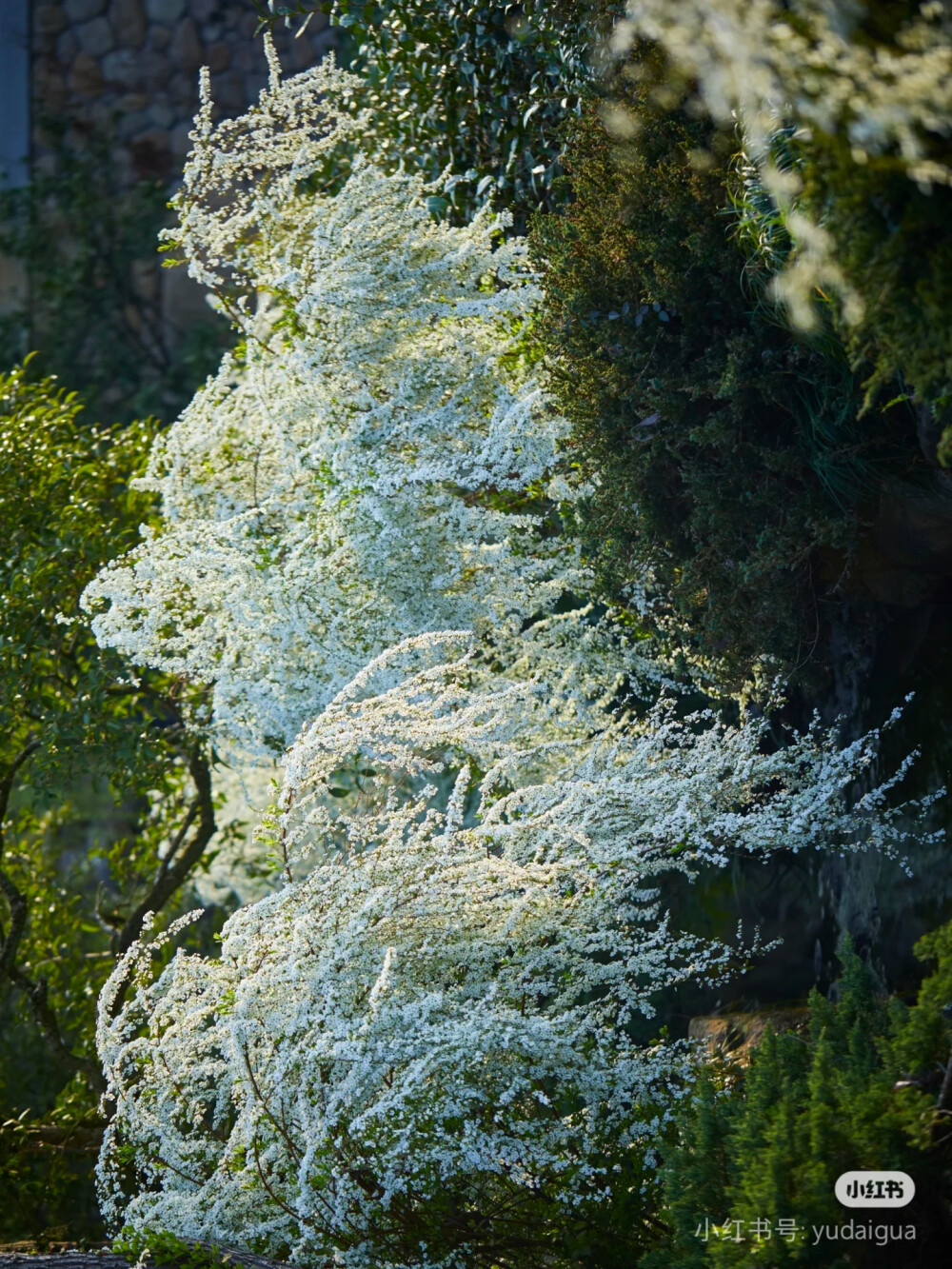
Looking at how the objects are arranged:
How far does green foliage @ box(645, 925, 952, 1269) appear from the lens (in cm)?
243

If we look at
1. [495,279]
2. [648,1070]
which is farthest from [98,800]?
[648,1070]

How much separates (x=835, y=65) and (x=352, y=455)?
8.32 ft

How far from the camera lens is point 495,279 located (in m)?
5.04

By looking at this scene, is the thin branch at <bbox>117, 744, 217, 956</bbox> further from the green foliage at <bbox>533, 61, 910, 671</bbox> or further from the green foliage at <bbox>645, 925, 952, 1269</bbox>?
the green foliage at <bbox>645, 925, 952, 1269</bbox>

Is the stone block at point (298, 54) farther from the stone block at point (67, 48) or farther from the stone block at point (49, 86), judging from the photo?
the stone block at point (49, 86)

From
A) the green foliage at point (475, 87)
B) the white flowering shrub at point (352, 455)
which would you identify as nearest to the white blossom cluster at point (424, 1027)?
the white flowering shrub at point (352, 455)

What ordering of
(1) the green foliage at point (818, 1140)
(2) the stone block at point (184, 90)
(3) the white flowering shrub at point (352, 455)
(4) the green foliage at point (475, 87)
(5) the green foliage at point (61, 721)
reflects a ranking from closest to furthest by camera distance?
(1) the green foliage at point (818, 1140), (3) the white flowering shrub at point (352, 455), (4) the green foliage at point (475, 87), (5) the green foliage at point (61, 721), (2) the stone block at point (184, 90)

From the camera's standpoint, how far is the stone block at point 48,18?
9641mm

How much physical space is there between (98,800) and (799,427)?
298 inches

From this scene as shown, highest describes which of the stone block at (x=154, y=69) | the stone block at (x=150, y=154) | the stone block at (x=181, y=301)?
the stone block at (x=154, y=69)

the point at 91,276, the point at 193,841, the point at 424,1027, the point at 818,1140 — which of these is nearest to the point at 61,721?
the point at 193,841

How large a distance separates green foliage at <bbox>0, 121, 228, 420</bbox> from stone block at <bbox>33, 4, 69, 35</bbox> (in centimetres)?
70

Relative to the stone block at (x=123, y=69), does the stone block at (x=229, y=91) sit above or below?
below

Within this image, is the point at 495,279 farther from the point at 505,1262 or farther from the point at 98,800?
the point at 98,800
